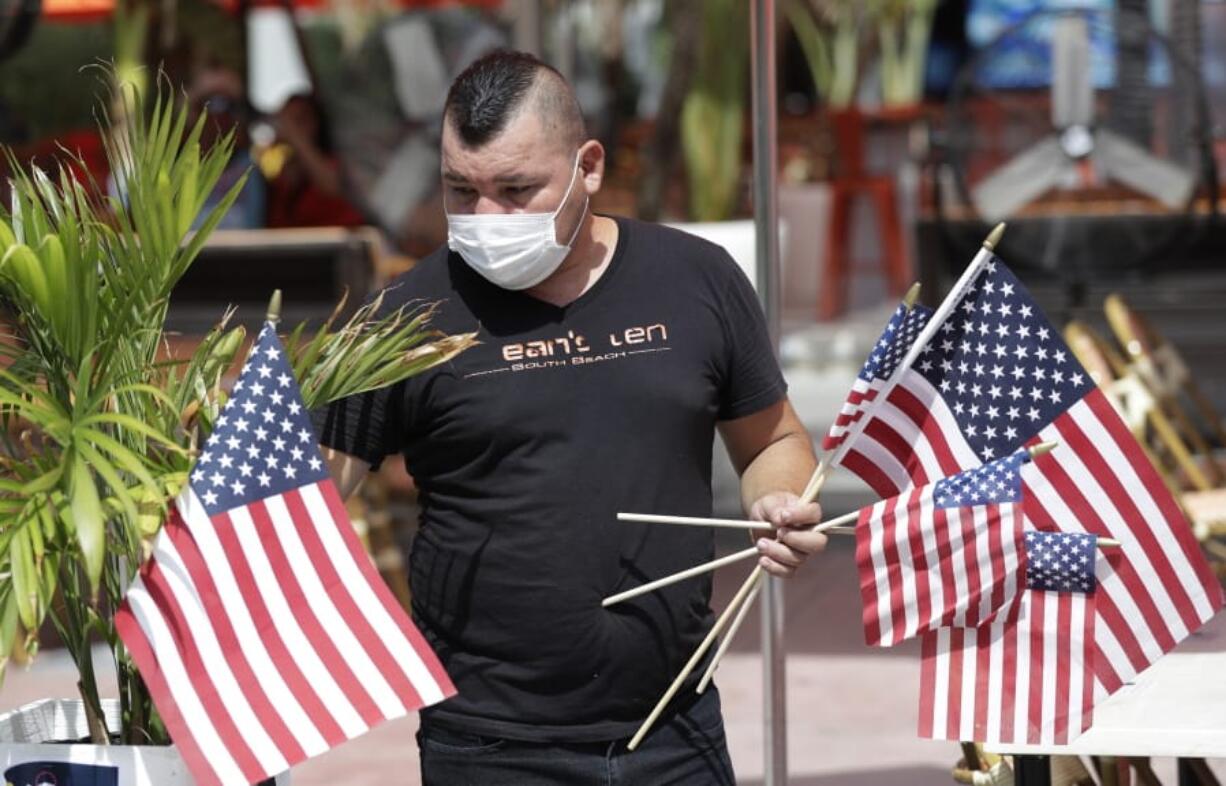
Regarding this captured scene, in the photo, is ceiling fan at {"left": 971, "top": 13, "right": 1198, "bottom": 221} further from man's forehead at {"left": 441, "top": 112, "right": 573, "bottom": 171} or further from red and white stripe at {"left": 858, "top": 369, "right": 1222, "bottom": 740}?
man's forehead at {"left": 441, "top": 112, "right": 573, "bottom": 171}

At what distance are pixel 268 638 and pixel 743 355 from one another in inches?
36.8

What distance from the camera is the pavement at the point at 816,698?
6.05m

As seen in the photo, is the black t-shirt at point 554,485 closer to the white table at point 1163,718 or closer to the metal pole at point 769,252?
the white table at point 1163,718

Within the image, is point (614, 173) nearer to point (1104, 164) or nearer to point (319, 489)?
point (1104, 164)

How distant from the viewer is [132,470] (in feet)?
9.48

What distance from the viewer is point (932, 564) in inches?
134

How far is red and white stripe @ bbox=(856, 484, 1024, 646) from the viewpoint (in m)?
3.36

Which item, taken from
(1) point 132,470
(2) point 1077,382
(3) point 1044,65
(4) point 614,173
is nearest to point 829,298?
(4) point 614,173

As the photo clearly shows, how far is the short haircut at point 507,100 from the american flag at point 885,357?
585mm

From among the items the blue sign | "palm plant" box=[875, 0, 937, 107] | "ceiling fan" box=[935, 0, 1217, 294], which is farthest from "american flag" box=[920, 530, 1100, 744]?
"palm plant" box=[875, 0, 937, 107]

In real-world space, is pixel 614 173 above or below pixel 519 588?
above

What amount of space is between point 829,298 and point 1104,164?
146 inches

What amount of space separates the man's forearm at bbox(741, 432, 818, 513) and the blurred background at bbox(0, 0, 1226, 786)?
8.17ft

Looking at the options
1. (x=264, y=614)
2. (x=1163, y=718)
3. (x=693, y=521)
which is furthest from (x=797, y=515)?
(x=264, y=614)
